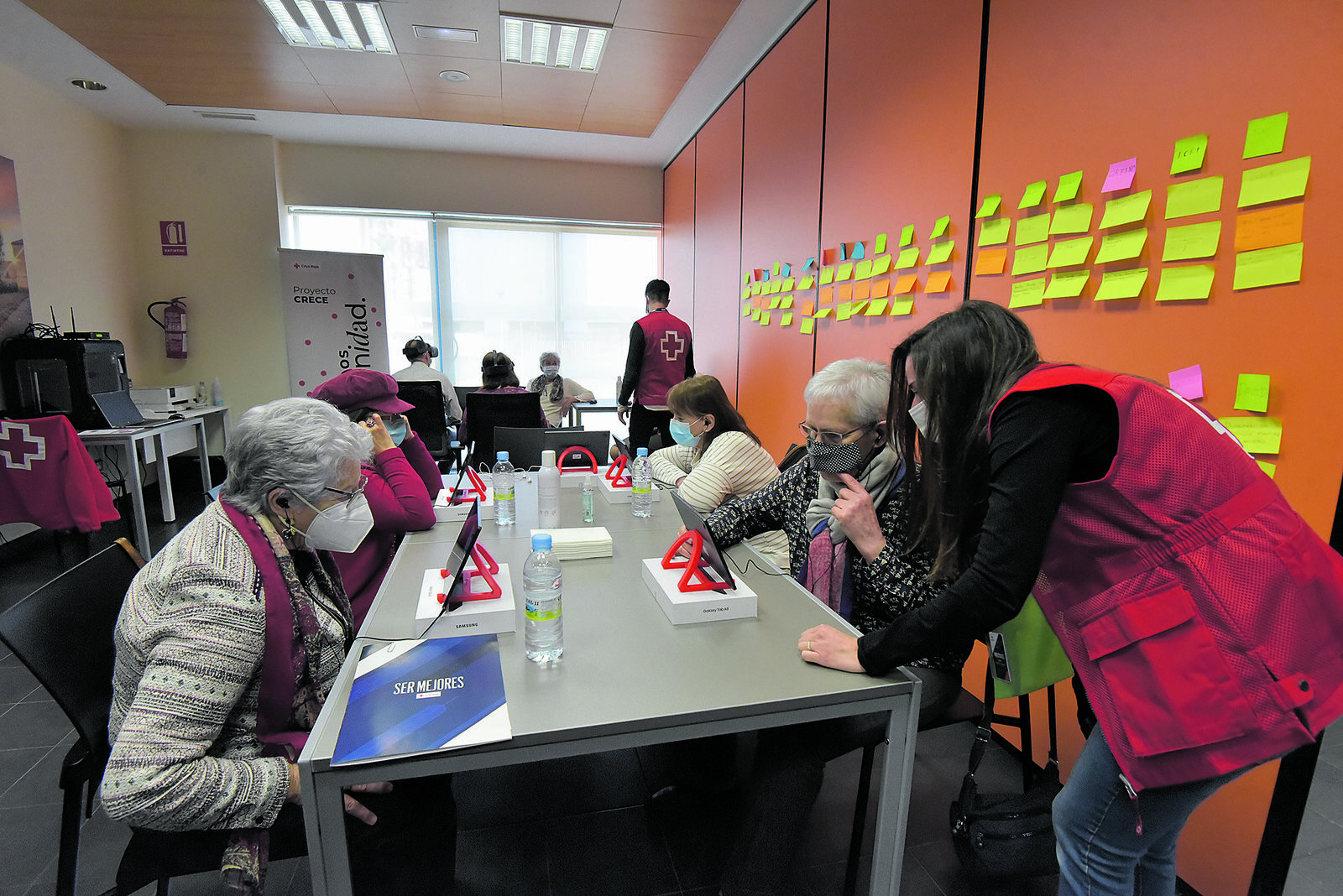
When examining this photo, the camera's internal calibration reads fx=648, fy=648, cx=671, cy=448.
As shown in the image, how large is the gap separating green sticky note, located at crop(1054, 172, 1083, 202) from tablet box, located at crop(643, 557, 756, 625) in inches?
55.4

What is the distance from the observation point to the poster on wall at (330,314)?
228 inches

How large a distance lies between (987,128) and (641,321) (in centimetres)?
279

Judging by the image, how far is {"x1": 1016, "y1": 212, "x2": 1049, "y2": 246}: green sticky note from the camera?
1.89 metres

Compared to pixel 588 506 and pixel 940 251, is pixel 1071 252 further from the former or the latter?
pixel 588 506

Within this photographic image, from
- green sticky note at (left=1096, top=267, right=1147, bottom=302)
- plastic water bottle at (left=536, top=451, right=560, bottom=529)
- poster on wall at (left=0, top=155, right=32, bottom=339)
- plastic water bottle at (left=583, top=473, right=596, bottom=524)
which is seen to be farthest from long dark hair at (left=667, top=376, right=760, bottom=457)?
poster on wall at (left=0, top=155, right=32, bottom=339)

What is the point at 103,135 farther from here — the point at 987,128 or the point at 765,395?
the point at 987,128

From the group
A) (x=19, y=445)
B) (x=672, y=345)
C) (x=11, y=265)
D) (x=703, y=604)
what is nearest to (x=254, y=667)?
(x=703, y=604)

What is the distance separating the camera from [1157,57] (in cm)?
154

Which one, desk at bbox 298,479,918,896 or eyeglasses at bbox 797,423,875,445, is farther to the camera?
eyeglasses at bbox 797,423,875,445

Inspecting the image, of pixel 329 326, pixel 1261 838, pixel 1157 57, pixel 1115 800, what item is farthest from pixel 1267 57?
pixel 329 326

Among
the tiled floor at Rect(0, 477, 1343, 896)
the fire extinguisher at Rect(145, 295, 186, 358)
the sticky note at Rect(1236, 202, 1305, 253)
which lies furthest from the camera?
the fire extinguisher at Rect(145, 295, 186, 358)

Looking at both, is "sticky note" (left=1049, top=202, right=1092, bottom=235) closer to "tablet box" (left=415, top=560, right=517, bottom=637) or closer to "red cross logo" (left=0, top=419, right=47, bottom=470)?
"tablet box" (left=415, top=560, right=517, bottom=637)

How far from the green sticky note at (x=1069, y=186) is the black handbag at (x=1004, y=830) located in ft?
4.53

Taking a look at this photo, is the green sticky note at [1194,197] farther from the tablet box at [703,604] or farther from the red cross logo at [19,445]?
the red cross logo at [19,445]
